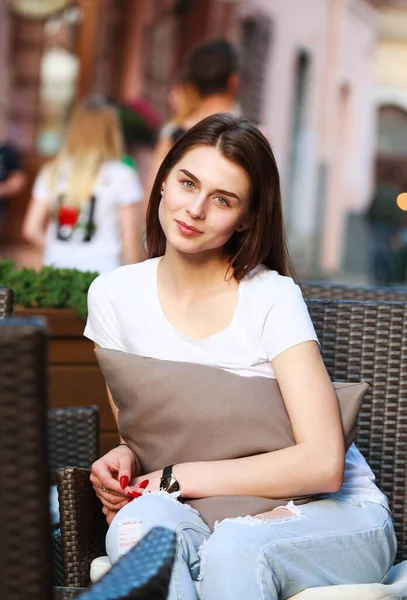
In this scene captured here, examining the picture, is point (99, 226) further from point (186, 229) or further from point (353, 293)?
point (186, 229)

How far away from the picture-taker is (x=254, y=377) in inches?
101

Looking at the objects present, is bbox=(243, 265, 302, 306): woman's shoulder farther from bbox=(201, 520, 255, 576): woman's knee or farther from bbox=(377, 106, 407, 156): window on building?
bbox=(377, 106, 407, 156): window on building

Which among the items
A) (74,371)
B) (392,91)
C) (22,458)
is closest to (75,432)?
(74,371)

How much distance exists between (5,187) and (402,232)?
25.8ft

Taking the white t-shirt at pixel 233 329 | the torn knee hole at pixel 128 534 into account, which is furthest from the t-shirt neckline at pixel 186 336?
the torn knee hole at pixel 128 534

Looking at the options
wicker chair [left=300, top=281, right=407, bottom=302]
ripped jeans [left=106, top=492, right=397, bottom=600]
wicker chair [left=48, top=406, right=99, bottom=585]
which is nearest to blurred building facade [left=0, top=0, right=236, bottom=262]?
wicker chair [left=300, top=281, right=407, bottom=302]

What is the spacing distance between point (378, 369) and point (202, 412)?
650 mm

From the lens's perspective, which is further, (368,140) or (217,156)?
(368,140)

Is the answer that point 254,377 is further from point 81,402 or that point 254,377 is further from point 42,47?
point 42,47

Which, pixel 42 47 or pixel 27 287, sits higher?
pixel 42 47

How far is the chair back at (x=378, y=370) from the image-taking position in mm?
2949

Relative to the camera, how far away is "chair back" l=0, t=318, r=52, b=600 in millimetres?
1388

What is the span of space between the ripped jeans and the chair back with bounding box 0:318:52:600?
839mm

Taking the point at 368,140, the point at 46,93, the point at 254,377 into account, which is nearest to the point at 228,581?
the point at 254,377
